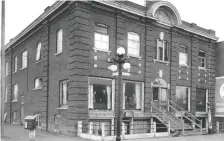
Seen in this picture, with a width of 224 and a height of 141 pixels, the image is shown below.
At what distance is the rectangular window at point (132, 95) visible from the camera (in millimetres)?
19625

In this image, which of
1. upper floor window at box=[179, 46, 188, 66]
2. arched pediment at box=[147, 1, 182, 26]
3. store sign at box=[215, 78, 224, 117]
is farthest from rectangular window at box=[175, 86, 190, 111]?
arched pediment at box=[147, 1, 182, 26]

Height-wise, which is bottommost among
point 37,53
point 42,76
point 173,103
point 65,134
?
point 65,134

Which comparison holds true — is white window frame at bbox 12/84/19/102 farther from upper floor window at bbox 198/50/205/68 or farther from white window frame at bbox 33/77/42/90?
upper floor window at bbox 198/50/205/68

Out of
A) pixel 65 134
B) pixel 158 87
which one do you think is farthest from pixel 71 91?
pixel 158 87

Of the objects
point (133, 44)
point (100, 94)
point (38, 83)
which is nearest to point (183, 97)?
point (133, 44)

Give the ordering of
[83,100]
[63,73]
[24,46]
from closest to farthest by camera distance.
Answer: [83,100]
[63,73]
[24,46]

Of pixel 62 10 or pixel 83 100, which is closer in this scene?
pixel 83 100

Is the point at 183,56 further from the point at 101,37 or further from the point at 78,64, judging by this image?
the point at 78,64

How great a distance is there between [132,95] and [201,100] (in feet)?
28.0

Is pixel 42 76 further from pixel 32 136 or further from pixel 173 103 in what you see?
pixel 173 103

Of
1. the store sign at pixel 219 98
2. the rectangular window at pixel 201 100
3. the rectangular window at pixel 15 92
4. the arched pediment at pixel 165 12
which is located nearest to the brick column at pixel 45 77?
the arched pediment at pixel 165 12

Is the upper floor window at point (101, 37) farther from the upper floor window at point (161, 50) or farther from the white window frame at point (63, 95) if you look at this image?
the upper floor window at point (161, 50)

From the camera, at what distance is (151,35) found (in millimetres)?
21141

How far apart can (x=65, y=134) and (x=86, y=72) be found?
4.01 metres
